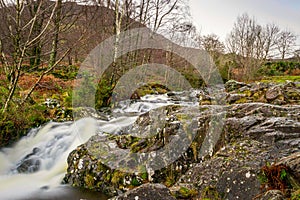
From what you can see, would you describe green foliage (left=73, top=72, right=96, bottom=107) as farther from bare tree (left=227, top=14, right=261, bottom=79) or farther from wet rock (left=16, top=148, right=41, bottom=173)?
bare tree (left=227, top=14, right=261, bottom=79)

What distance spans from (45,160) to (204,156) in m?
4.14

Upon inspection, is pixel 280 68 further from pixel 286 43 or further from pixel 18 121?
pixel 18 121

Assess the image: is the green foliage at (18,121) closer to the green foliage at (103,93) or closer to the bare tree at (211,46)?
the green foliage at (103,93)

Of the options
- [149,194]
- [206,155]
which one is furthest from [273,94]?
[149,194]

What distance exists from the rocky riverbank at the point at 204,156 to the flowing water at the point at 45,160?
433 millimetres

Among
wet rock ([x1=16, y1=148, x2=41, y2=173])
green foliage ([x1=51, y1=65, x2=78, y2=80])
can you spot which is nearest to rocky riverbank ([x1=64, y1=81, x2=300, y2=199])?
wet rock ([x1=16, y1=148, x2=41, y2=173])

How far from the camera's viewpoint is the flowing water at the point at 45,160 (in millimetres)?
5191

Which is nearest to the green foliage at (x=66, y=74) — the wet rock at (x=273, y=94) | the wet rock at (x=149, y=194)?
the wet rock at (x=273, y=94)

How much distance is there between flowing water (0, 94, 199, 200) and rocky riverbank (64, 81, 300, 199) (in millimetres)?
433

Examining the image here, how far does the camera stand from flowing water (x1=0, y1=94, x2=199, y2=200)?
5.19 m

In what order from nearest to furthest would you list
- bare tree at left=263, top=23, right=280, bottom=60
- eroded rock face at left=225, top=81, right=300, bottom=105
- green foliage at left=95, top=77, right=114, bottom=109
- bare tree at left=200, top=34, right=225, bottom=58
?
eroded rock face at left=225, top=81, right=300, bottom=105 < green foliage at left=95, top=77, right=114, bottom=109 < bare tree at left=200, top=34, right=225, bottom=58 < bare tree at left=263, top=23, right=280, bottom=60

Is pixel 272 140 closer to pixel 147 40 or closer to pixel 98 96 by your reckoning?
pixel 98 96

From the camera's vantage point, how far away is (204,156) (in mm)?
4387

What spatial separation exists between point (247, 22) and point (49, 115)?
27.3 m
